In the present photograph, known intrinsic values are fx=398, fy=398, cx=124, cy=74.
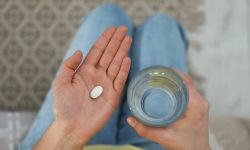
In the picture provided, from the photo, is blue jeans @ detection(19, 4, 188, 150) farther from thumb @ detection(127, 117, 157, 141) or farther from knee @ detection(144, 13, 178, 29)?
thumb @ detection(127, 117, 157, 141)

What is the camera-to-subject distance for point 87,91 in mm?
608

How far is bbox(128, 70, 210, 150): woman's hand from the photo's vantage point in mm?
556

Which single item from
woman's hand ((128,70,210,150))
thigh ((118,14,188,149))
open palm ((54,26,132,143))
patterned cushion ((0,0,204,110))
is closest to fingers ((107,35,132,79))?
open palm ((54,26,132,143))

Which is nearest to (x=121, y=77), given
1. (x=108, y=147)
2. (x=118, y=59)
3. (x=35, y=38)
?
(x=118, y=59)

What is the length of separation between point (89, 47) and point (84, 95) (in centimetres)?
29

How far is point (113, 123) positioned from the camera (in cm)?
84

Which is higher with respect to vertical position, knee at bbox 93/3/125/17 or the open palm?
the open palm

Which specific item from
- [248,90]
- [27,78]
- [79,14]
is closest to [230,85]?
[248,90]

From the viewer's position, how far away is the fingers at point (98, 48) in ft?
2.09

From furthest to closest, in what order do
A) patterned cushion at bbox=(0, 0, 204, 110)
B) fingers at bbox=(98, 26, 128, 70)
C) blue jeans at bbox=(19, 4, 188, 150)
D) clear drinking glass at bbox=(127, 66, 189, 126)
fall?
patterned cushion at bbox=(0, 0, 204, 110)
blue jeans at bbox=(19, 4, 188, 150)
fingers at bbox=(98, 26, 128, 70)
clear drinking glass at bbox=(127, 66, 189, 126)

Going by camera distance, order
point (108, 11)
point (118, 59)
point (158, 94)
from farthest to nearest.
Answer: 1. point (108, 11)
2. point (118, 59)
3. point (158, 94)

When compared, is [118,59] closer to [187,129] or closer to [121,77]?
[121,77]

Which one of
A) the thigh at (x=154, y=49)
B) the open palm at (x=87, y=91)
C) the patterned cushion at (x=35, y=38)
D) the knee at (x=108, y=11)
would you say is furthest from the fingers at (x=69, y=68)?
the patterned cushion at (x=35, y=38)

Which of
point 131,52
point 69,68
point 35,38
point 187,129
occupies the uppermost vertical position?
point 69,68
